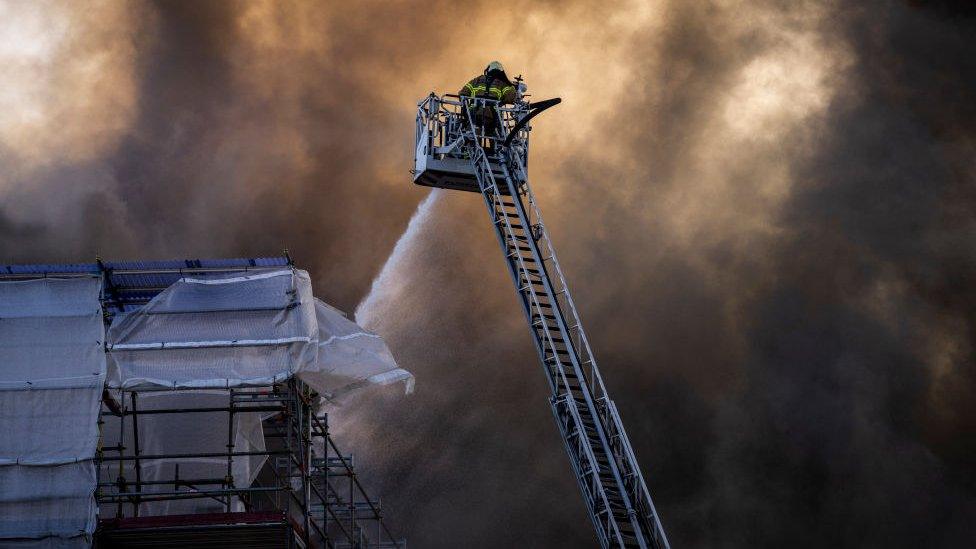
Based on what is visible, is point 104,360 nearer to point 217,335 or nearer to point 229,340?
point 217,335

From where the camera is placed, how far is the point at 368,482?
3978 cm

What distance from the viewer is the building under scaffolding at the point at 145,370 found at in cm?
2209

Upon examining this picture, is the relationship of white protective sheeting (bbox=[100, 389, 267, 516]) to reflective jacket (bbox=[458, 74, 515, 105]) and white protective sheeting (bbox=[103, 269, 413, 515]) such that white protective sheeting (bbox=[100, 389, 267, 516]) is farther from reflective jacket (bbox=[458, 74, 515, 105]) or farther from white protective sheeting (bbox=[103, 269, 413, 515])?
reflective jacket (bbox=[458, 74, 515, 105])

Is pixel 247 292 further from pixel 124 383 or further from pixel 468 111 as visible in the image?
pixel 468 111

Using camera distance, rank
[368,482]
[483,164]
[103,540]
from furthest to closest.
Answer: [368,482] → [483,164] → [103,540]

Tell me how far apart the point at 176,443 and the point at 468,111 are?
10255mm

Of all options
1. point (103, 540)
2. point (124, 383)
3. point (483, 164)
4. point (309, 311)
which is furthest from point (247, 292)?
point (483, 164)

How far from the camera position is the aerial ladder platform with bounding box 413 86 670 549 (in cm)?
2469

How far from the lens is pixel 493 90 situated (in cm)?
3031

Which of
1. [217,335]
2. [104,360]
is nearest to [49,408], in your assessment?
[104,360]

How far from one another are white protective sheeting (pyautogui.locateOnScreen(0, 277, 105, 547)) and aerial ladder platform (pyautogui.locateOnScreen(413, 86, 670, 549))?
915 cm

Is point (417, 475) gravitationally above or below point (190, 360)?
above

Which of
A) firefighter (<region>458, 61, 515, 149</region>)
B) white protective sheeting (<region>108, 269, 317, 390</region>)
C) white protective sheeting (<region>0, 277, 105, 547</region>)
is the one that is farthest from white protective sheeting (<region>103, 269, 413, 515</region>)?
firefighter (<region>458, 61, 515, 149</region>)

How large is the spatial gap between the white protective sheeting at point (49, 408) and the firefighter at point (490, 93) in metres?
10.5
